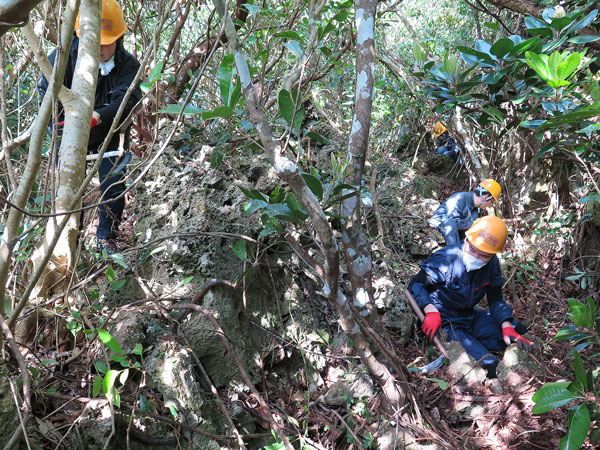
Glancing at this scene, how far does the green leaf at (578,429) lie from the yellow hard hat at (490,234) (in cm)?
162

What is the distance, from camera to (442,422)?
2422 millimetres

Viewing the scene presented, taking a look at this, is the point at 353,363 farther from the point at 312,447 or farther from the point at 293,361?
the point at 312,447

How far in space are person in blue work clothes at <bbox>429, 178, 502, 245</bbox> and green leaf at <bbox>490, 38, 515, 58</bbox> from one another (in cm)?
257

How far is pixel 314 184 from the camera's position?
1.84 m

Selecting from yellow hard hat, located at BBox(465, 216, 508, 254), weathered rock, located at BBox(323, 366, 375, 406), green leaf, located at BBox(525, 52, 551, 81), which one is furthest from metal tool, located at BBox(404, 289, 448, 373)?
green leaf, located at BBox(525, 52, 551, 81)

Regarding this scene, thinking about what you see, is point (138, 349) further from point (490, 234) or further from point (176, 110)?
point (490, 234)

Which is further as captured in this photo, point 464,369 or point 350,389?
point 464,369

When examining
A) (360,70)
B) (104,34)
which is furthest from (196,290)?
(104,34)

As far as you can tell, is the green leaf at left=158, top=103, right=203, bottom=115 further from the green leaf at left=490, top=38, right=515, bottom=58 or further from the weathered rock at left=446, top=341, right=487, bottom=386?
the weathered rock at left=446, top=341, right=487, bottom=386

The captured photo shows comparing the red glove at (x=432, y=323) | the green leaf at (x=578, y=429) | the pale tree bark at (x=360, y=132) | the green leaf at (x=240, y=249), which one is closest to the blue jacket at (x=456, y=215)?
the red glove at (x=432, y=323)

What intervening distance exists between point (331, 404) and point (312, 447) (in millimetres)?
367

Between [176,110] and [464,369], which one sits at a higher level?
[176,110]

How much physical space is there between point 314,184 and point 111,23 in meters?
1.95

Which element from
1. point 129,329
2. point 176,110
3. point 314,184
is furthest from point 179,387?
point 176,110
